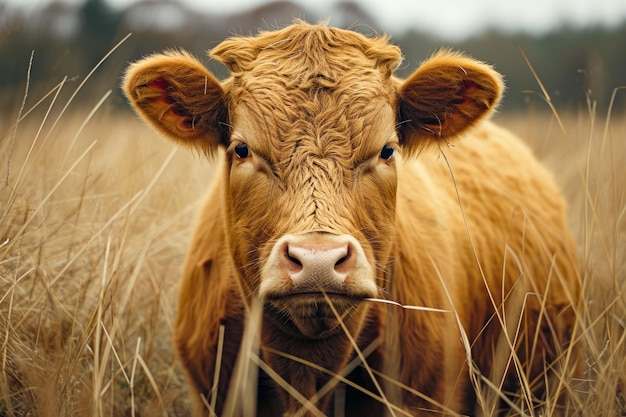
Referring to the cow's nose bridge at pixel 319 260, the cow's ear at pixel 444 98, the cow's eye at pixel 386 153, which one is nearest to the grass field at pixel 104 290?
the cow's ear at pixel 444 98

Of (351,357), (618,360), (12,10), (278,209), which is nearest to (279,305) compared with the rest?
(278,209)

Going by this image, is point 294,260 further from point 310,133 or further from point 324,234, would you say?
point 310,133

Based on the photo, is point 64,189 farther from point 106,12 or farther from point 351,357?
point 106,12

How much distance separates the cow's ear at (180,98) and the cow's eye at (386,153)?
832 mm

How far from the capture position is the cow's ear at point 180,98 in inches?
138

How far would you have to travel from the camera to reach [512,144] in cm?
583

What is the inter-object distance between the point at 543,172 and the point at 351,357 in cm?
291

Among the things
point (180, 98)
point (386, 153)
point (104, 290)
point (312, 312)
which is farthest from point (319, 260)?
point (180, 98)

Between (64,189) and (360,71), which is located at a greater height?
(360,71)

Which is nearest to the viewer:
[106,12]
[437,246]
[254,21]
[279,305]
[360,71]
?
[279,305]

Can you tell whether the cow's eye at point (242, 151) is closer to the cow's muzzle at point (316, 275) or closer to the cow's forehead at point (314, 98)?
the cow's forehead at point (314, 98)

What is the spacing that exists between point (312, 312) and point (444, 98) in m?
1.43

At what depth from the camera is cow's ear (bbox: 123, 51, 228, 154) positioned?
352 cm

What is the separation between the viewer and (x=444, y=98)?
3.72 metres
